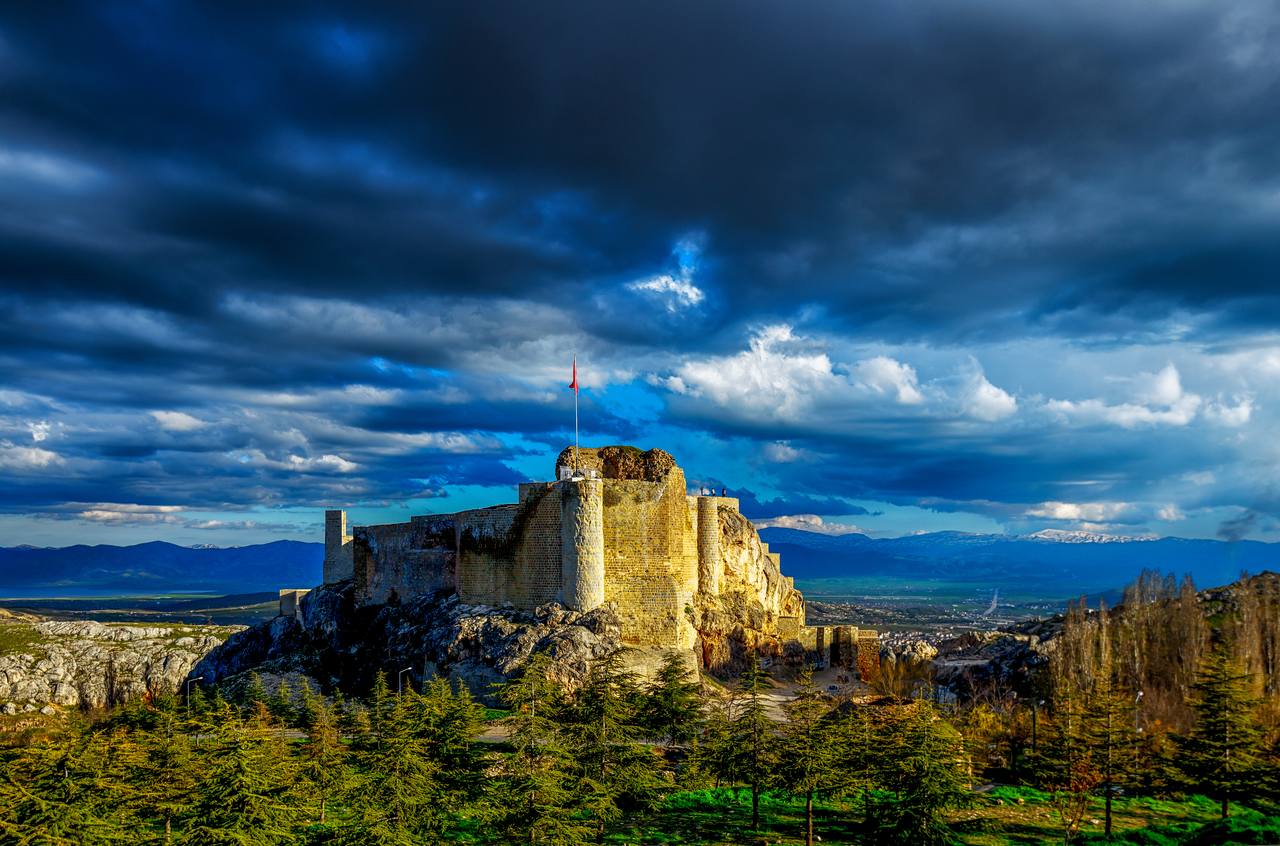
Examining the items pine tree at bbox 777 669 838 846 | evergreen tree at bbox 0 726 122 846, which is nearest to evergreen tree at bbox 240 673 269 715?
evergreen tree at bbox 0 726 122 846

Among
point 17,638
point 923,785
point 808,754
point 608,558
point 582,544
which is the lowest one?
point 17,638

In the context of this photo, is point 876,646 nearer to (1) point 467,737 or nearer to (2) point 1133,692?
(2) point 1133,692

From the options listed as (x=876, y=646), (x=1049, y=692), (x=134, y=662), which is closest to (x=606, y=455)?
(x=876, y=646)

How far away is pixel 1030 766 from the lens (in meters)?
43.4

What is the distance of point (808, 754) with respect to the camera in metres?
32.8

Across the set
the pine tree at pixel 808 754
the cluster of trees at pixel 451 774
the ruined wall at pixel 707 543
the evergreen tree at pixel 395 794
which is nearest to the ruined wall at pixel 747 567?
the ruined wall at pixel 707 543

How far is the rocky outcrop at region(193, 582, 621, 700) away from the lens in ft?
183

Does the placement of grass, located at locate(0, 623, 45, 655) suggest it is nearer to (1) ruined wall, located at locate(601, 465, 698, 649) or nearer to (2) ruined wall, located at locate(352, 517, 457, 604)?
(2) ruined wall, located at locate(352, 517, 457, 604)

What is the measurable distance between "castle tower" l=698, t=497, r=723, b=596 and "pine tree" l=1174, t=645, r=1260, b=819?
37141 millimetres

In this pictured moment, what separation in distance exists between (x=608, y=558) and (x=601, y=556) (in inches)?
54.5

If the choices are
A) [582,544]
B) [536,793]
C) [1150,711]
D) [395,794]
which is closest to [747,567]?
[582,544]

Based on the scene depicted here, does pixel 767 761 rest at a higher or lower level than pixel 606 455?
lower

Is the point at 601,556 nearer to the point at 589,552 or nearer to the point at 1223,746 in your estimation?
the point at 589,552

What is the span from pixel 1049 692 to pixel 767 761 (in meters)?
37.0
